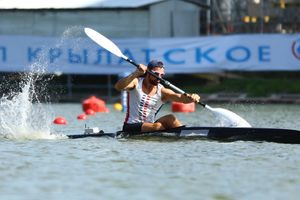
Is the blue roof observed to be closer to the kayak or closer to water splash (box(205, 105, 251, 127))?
water splash (box(205, 105, 251, 127))

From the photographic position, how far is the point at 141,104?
16172mm

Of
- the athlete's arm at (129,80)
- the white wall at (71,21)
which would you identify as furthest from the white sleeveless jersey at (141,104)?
the white wall at (71,21)

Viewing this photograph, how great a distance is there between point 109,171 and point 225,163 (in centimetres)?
173

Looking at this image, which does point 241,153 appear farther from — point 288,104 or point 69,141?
point 288,104

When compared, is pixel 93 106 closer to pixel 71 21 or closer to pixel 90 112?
pixel 90 112

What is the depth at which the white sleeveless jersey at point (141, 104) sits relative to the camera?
16.1 m

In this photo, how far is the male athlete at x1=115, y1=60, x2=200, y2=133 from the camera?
16109mm

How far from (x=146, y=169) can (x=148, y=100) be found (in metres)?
4.06

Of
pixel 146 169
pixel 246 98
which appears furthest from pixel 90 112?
pixel 146 169

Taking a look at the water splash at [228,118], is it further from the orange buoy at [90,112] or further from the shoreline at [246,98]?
the shoreline at [246,98]

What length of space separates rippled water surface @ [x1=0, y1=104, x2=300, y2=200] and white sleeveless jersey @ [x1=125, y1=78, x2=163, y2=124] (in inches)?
23.5

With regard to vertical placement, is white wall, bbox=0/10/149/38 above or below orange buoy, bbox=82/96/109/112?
above

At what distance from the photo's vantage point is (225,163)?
42.2 ft

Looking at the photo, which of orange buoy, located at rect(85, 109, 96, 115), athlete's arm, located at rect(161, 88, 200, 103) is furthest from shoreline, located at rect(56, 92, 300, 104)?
athlete's arm, located at rect(161, 88, 200, 103)
